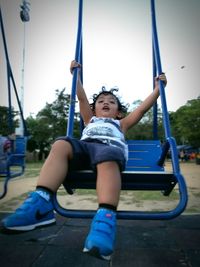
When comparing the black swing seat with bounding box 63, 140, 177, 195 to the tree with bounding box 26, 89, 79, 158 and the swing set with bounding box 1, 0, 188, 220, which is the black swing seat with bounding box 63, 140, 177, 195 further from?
the tree with bounding box 26, 89, 79, 158

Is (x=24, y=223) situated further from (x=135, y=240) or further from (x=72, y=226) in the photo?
(x=72, y=226)

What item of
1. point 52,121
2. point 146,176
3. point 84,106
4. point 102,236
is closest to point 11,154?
point 84,106

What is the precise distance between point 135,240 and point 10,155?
2.26m

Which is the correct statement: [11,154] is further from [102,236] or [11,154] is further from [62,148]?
[102,236]

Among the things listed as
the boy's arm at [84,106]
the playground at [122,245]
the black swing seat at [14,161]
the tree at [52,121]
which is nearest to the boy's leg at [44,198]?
the playground at [122,245]

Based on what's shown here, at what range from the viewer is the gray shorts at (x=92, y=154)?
166 cm

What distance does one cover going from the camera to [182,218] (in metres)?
3.31

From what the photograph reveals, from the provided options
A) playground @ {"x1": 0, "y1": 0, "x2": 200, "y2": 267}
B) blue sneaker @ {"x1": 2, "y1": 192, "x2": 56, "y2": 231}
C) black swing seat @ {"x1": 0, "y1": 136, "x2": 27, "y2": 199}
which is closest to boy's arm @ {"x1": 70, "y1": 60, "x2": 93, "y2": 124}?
playground @ {"x1": 0, "y1": 0, "x2": 200, "y2": 267}

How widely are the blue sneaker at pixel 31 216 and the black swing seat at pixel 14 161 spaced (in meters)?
2.36

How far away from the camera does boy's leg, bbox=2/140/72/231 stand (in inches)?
55.4

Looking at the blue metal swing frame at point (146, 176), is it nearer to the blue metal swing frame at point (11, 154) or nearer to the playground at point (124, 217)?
the playground at point (124, 217)

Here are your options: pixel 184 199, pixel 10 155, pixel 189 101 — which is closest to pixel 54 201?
pixel 184 199

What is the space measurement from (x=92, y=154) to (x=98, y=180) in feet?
0.72

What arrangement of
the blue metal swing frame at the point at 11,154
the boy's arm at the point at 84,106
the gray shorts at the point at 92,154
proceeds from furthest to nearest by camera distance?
1. the blue metal swing frame at the point at 11,154
2. the boy's arm at the point at 84,106
3. the gray shorts at the point at 92,154
